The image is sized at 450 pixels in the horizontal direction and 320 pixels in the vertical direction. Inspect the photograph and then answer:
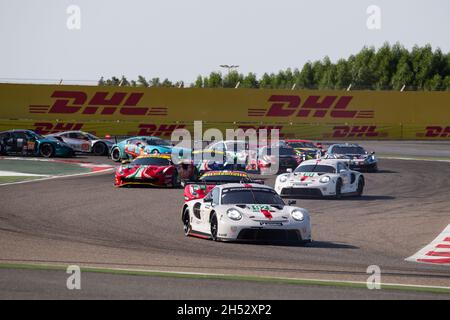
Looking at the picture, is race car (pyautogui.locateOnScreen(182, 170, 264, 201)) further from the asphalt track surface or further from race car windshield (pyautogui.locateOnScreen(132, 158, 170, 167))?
race car windshield (pyautogui.locateOnScreen(132, 158, 170, 167))

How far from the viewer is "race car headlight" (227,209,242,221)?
56.6 ft

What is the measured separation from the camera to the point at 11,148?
43.8m

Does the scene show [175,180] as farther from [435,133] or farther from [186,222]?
[435,133]

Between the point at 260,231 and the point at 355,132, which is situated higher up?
the point at 260,231

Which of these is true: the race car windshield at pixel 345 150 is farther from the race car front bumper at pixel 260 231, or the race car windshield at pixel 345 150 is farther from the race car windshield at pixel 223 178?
the race car front bumper at pixel 260 231

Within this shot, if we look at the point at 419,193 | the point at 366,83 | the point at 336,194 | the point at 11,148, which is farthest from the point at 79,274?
the point at 366,83

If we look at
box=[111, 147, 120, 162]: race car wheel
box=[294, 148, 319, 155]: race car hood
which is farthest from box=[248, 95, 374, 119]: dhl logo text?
box=[294, 148, 319, 155]: race car hood

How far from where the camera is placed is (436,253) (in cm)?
1673

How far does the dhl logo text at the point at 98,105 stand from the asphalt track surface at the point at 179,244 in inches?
1241

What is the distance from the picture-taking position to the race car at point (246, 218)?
17.2m

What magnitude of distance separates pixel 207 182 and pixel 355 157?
15.4 metres

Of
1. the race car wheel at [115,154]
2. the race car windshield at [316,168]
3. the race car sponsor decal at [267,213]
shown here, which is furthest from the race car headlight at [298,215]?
the race car wheel at [115,154]

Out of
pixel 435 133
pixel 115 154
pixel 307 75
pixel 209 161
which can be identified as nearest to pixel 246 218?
pixel 209 161

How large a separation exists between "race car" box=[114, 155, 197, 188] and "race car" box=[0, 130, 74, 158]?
13.9 m
